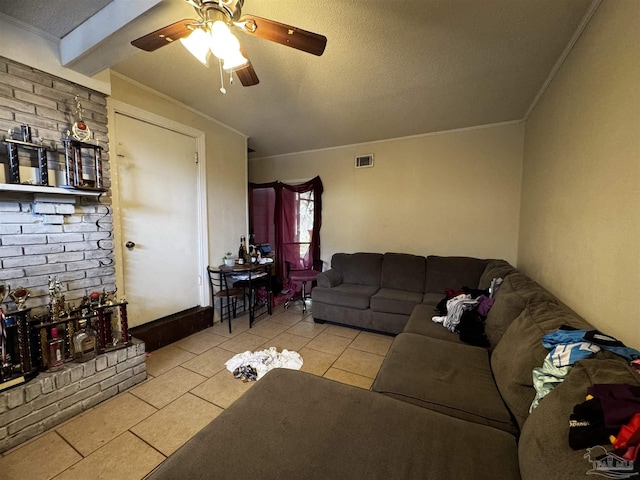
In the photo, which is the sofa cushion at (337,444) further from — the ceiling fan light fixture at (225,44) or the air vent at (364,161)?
the air vent at (364,161)

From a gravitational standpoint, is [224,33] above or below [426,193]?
above

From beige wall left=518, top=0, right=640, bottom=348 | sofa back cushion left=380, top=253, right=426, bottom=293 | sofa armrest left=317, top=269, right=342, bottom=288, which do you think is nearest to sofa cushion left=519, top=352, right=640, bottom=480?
beige wall left=518, top=0, right=640, bottom=348

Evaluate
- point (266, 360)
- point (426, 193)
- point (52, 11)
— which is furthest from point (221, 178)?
point (426, 193)

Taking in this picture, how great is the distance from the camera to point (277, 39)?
1337 millimetres

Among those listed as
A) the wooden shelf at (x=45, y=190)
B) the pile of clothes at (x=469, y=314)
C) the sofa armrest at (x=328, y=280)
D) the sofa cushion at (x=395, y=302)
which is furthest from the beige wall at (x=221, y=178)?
the pile of clothes at (x=469, y=314)

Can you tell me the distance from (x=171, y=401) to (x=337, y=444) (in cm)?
152

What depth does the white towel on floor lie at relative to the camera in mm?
2276

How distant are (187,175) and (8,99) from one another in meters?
1.38

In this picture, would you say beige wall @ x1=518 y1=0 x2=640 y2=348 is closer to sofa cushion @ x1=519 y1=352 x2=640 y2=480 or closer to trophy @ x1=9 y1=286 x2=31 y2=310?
sofa cushion @ x1=519 y1=352 x2=640 y2=480

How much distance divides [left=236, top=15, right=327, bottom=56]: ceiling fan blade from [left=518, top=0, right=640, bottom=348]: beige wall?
1.40 meters

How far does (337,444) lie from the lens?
3.24ft

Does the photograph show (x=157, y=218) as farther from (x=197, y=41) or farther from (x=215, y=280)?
(x=197, y=41)

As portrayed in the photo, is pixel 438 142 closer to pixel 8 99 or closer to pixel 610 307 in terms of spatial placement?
pixel 610 307

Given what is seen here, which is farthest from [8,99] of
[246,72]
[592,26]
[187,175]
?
[592,26]
